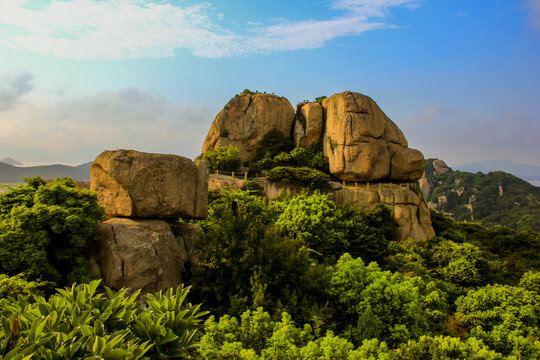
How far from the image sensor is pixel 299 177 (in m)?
30.4

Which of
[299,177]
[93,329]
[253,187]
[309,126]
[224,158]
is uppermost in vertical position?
[309,126]

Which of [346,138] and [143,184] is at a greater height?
[346,138]

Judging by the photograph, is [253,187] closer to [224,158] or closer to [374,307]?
[224,158]

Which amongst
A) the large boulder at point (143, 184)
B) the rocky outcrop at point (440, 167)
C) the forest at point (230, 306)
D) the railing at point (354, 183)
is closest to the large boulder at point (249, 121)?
the railing at point (354, 183)

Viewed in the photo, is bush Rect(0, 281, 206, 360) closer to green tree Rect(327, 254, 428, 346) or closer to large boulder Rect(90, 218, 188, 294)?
large boulder Rect(90, 218, 188, 294)

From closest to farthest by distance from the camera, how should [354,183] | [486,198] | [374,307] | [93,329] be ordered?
[93,329] < [374,307] < [354,183] < [486,198]

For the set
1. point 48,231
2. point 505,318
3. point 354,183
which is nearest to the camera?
point 48,231

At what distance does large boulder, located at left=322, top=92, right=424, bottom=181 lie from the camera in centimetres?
3195

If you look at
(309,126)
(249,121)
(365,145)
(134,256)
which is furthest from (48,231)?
(309,126)

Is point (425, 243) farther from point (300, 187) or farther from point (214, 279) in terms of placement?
point (214, 279)

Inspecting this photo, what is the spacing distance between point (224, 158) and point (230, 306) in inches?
921

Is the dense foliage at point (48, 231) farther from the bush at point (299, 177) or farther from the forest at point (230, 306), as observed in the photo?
the bush at point (299, 177)

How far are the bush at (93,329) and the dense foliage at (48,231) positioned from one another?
186 inches

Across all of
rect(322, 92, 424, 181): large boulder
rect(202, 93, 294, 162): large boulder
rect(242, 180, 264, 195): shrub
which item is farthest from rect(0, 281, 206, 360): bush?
rect(202, 93, 294, 162): large boulder
